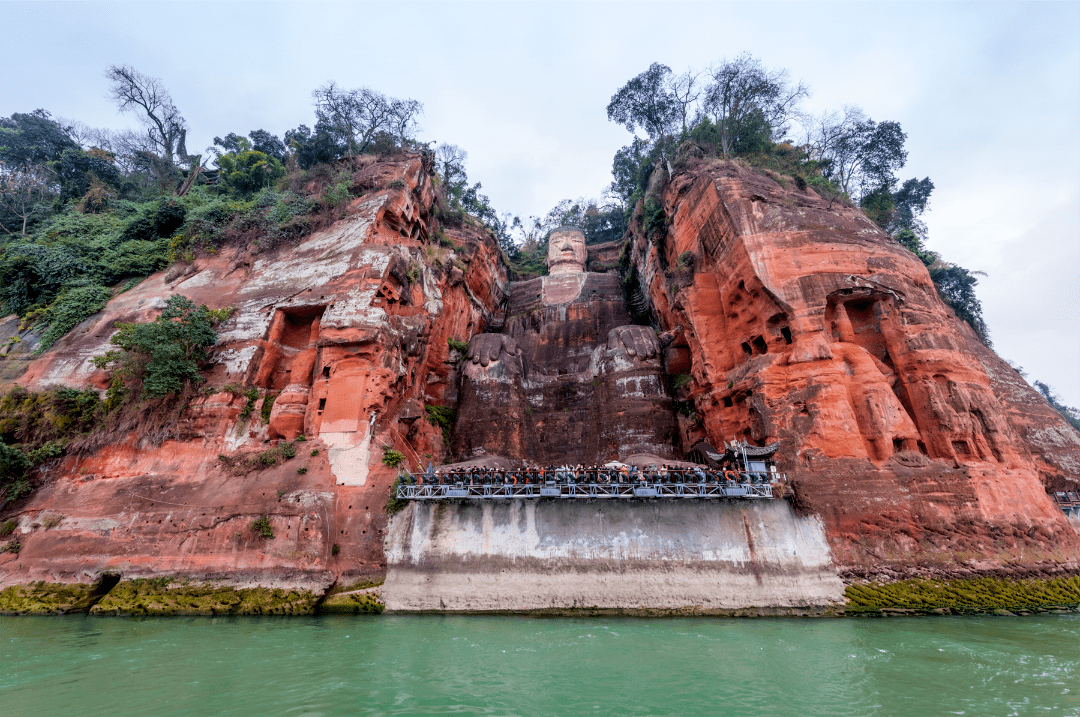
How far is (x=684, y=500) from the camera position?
14633 millimetres

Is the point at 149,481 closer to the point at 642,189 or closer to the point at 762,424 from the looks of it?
the point at 762,424

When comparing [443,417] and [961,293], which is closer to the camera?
[443,417]

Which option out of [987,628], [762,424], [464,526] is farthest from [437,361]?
[987,628]

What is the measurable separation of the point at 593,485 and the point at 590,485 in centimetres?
10

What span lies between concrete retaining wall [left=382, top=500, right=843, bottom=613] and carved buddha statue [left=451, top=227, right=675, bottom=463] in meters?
7.54

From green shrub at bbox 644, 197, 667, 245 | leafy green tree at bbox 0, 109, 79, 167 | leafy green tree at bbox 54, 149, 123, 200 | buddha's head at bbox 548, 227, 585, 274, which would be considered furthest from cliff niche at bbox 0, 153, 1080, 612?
leafy green tree at bbox 0, 109, 79, 167

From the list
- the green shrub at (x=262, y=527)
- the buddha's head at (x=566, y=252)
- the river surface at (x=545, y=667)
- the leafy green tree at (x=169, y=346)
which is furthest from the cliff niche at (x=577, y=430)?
the buddha's head at (x=566, y=252)

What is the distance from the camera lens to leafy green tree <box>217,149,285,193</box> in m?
32.4

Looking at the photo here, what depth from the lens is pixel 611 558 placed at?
14.1 metres

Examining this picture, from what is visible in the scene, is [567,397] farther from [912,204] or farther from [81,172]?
[81,172]

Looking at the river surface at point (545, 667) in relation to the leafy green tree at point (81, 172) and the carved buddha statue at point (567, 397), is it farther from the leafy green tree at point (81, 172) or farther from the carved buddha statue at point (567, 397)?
the leafy green tree at point (81, 172)

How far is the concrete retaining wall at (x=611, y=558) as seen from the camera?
13664mm

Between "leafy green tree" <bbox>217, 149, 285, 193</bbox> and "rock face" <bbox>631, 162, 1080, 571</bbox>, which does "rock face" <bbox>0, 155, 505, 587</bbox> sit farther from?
"rock face" <bbox>631, 162, 1080, 571</bbox>

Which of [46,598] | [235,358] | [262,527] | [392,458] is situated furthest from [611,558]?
[46,598]
